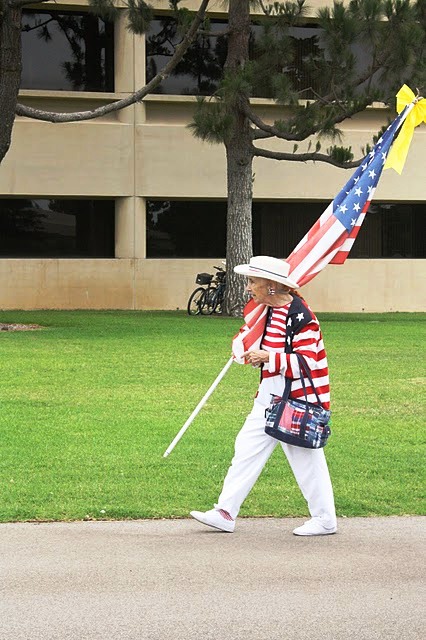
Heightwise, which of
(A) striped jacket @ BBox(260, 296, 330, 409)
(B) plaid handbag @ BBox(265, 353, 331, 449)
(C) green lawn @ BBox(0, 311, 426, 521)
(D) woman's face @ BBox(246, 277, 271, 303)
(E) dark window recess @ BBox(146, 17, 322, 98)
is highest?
(E) dark window recess @ BBox(146, 17, 322, 98)

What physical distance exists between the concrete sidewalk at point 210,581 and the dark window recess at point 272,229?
2261cm

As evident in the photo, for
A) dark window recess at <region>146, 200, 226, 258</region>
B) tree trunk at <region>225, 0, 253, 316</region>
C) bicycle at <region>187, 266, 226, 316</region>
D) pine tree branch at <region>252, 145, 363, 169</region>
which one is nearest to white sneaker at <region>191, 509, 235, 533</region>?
pine tree branch at <region>252, 145, 363, 169</region>

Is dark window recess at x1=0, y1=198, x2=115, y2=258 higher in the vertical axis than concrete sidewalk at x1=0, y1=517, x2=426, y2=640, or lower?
higher

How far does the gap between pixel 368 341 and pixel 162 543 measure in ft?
43.2

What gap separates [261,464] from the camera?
7039 mm

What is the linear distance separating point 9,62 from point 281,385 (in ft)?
46.8

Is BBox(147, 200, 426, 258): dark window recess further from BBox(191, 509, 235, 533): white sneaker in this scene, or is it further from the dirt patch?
BBox(191, 509, 235, 533): white sneaker

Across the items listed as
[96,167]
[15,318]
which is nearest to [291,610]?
[15,318]

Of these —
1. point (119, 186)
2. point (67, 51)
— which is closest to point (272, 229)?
point (119, 186)

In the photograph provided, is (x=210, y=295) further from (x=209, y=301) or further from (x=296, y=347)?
(x=296, y=347)

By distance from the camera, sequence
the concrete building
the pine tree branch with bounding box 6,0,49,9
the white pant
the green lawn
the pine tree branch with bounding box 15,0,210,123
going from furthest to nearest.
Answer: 1. the concrete building
2. the pine tree branch with bounding box 15,0,210,123
3. the pine tree branch with bounding box 6,0,49,9
4. the green lawn
5. the white pant

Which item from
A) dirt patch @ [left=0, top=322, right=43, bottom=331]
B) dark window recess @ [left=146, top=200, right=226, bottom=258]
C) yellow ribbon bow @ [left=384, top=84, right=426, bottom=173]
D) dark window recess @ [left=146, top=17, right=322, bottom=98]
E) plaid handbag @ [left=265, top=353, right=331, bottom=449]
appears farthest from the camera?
dark window recess @ [left=146, top=200, right=226, bottom=258]

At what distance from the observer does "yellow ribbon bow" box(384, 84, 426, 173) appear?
836 centimetres

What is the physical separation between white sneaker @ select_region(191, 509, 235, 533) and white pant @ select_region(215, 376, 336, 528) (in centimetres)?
4
